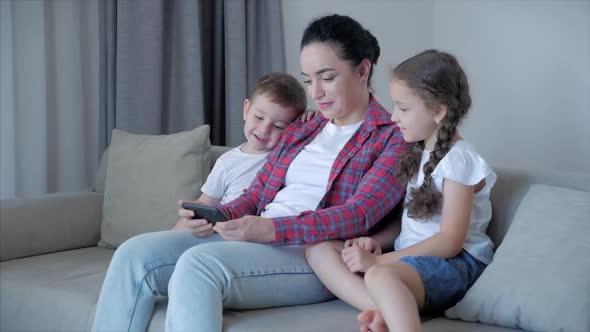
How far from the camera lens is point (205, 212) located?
1.77 meters

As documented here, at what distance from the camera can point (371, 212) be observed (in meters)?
1.67

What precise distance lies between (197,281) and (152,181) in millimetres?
914

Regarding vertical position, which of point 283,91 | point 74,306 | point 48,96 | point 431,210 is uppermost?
point 283,91

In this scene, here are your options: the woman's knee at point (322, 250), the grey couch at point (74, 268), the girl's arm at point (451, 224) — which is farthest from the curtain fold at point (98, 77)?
the girl's arm at point (451, 224)

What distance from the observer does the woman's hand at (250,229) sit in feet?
5.36

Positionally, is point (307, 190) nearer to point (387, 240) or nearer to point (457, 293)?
point (387, 240)

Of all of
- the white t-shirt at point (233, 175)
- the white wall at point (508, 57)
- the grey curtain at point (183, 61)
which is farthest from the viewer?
the white wall at point (508, 57)

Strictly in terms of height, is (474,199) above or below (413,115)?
below

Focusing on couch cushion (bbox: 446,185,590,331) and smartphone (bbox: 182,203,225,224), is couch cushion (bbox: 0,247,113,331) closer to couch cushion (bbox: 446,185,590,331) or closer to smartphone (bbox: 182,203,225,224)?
smartphone (bbox: 182,203,225,224)

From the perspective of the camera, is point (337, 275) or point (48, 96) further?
point (48, 96)

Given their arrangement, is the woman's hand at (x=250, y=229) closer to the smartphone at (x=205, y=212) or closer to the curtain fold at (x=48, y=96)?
the smartphone at (x=205, y=212)

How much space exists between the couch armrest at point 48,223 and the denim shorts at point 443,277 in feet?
4.40

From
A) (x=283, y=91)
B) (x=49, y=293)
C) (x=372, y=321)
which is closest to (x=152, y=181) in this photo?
(x=49, y=293)

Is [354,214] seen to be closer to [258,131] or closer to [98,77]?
[258,131]
